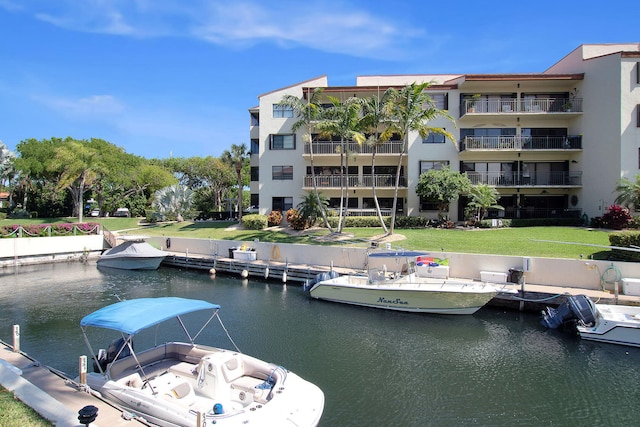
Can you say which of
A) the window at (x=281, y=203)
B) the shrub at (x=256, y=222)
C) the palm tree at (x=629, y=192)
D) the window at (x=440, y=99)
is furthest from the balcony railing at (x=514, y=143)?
the shrub at (x=256, y=222)

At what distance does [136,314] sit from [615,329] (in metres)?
16.0

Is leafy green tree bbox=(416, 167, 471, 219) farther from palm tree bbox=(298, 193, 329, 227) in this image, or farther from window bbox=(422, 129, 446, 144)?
palm tree bbox=(298, 193, 329, 227)

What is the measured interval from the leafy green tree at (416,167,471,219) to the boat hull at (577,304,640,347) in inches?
763

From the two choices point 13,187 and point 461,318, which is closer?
point 461,318

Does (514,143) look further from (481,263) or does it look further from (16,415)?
(16,415)

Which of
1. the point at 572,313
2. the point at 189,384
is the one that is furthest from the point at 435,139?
the point at 189,384

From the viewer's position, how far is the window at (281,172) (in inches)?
1601

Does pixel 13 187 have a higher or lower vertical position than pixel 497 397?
higher

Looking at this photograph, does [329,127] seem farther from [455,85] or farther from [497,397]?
[497,397]

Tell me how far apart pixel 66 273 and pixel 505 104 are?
38.0m

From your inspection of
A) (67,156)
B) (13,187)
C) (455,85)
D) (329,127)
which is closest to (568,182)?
(455,85)

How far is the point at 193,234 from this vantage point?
40344 millimetres

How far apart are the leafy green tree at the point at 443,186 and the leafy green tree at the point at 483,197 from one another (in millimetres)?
669

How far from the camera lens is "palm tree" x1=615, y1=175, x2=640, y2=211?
29109mm
